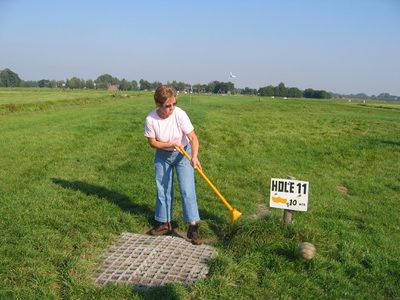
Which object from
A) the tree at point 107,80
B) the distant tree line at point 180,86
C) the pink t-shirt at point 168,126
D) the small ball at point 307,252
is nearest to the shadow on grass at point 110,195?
the pink t-shirt at point 168,126

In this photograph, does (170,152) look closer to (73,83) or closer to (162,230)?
(162,230)

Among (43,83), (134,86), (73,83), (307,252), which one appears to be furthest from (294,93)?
(43,83)

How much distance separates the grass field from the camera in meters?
3.32

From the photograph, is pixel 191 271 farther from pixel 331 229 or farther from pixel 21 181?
pixel 21 181

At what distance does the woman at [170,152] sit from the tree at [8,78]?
5462 inches

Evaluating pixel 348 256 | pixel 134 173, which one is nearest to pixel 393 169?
pixel 348 256

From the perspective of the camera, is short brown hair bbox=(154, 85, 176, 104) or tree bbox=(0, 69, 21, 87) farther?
tree bbox=(0, 69, 21, 87)

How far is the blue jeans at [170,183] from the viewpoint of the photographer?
4.31 metres

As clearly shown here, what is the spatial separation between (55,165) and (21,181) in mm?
1376

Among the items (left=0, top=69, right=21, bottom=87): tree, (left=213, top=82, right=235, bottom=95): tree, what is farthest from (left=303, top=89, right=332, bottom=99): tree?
(left=0, top=69, right=21, bottom=87): tree

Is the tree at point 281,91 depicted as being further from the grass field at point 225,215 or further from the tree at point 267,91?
the grass field at point 225,215

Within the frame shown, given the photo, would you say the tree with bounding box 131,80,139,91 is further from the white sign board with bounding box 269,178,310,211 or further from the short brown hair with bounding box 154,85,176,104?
the white sign board with bounding box 269,178,310,211

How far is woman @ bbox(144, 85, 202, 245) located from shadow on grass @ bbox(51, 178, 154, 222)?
2.65 feet

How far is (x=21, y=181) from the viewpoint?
265 inches
